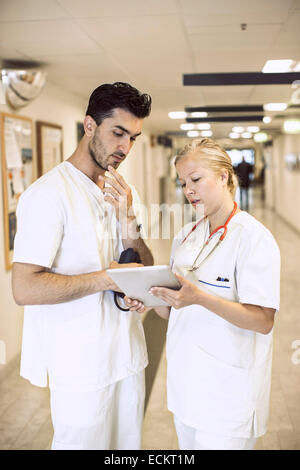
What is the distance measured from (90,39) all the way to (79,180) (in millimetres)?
1051

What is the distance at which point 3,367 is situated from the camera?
305 cm

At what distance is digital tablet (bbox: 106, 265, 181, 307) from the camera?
→ 1217mm

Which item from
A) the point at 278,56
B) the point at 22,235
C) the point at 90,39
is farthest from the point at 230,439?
the point at 90,39

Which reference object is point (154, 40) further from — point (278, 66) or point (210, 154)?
point (210, 154)

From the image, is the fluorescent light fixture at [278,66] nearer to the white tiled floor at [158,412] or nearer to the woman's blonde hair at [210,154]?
the woman's blonde hair at [210,154]

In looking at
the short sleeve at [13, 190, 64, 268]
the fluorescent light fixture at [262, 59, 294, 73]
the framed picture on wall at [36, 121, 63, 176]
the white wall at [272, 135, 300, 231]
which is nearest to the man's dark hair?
the short sleeve at [13, 190, 64, 268]

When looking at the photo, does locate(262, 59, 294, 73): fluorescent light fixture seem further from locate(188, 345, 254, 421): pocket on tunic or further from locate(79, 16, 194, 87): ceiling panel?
locate(188, 345, 254, 421): pocket on tunic

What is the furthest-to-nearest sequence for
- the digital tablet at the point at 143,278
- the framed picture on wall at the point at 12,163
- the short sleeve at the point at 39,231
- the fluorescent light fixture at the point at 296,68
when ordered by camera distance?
the framed picture on wall at the point at 12,163 < the fluorescent light fixture at the point at 296,68 < the short sleeve at the point at 39,231 < the digital tablet at the point at 143,278

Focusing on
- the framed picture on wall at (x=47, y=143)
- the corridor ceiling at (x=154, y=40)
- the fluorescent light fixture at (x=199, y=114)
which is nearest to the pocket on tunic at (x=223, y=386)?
the corridor ceiling at (x=154, y=40)

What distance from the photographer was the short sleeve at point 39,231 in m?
1.43

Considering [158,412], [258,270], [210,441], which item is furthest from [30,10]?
[158,412]

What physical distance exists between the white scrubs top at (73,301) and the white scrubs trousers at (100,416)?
5cm

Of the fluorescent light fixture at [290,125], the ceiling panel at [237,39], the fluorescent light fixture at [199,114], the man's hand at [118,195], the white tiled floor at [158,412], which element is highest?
the fluorescent light fixture at [290,125]

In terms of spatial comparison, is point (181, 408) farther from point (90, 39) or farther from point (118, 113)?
point (90, 39)
